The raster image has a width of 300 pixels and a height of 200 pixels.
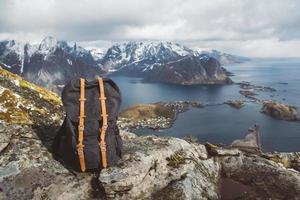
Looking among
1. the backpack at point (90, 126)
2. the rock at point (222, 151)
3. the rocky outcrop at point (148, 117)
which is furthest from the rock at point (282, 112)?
the backpack at point (90, 126)

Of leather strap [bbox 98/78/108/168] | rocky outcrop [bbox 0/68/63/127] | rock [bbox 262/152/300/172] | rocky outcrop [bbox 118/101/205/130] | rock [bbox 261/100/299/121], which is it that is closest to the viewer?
leather strap [bbox 98/78/108/168]

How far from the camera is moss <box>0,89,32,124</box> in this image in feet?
45.5

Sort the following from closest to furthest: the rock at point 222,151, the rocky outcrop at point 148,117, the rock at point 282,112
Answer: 1. the rock at point 222,151
2. the rock at point 282,112
3. the rocky outcrop at point 148,117

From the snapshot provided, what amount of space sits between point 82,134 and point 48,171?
1.43 metres

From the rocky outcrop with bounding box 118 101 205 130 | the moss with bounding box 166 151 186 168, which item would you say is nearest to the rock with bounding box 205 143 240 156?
the moss with bounding box 166 151 186 168

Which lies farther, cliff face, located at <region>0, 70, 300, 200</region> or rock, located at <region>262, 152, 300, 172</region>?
rock, located at <region>262, 152, 300, 172</region>

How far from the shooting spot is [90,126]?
9422 millimetres

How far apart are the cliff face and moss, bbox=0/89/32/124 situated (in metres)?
0.10

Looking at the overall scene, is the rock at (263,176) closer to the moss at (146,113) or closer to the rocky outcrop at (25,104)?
the rocky outcrop at (25,104)

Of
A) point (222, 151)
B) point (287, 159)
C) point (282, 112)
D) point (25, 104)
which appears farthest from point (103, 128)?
point (282, 112)

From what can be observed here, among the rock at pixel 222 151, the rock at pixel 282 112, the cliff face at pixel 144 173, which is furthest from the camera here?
the rock at pixel 282 112

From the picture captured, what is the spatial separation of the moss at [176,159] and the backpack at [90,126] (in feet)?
5.59

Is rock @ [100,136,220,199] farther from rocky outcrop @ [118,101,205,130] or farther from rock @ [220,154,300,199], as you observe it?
rocky outcrop @ [118,101,205,130]

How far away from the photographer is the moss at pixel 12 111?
45.5ft
